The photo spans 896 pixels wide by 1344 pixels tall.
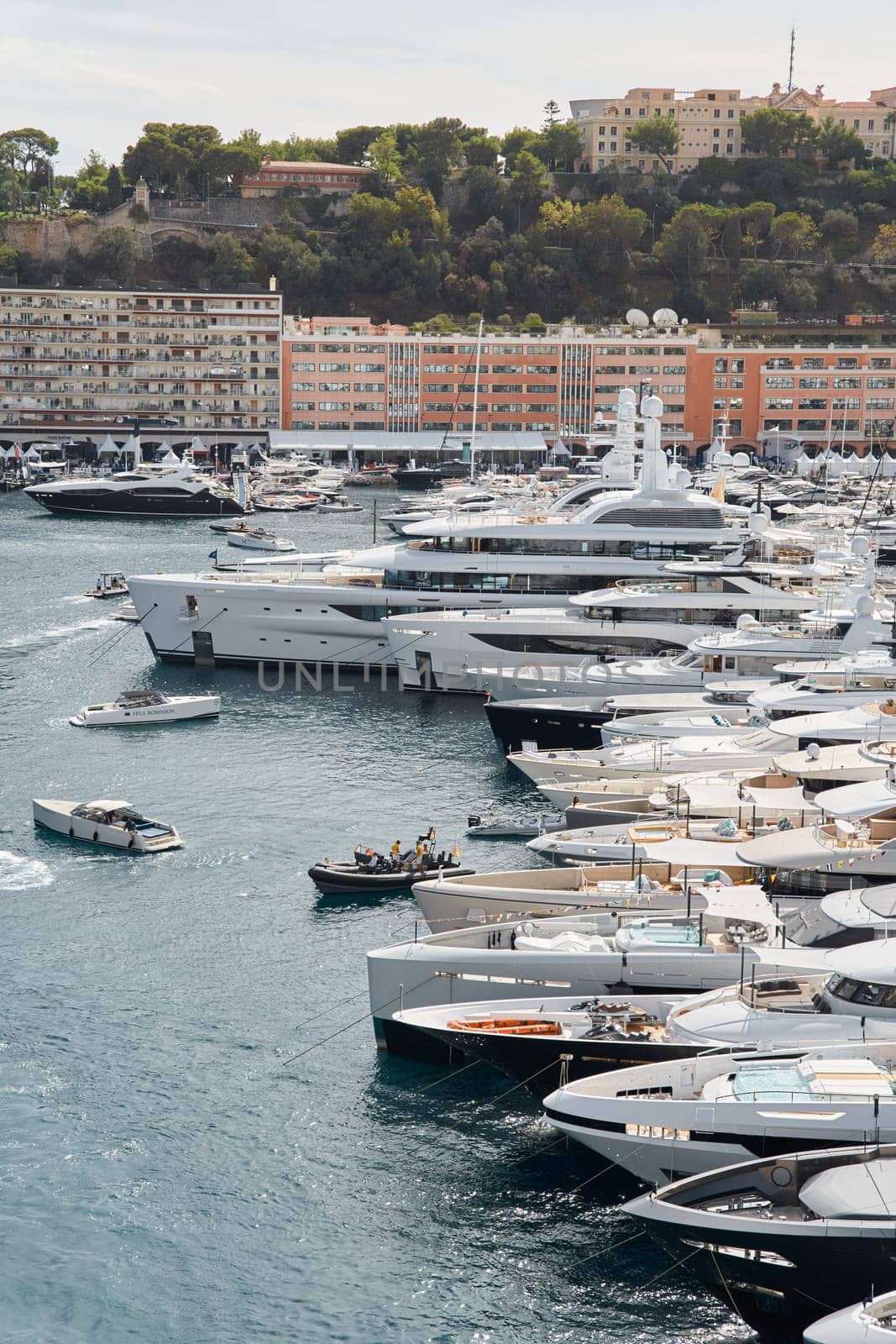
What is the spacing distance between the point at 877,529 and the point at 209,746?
37.2 m

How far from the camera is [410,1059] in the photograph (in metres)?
22.0

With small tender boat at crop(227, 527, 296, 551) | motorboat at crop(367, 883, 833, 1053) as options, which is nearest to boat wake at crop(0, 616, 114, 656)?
small tender boat at crop(227, 527, 296, 551)

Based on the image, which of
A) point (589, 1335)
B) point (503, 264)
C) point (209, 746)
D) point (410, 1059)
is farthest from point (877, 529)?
point (503, 264)

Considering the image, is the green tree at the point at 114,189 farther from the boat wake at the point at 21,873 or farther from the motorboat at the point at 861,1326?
the motorboat at the point at 861,1326

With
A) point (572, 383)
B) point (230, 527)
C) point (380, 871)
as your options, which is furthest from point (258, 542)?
point (572, 383)

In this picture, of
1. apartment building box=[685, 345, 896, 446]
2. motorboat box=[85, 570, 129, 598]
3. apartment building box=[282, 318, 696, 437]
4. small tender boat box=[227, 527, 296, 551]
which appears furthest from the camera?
apartment building box=[282, 318, 696, 437]

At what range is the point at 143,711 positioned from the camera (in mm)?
41219

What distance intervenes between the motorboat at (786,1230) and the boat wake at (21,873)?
15.6 metres

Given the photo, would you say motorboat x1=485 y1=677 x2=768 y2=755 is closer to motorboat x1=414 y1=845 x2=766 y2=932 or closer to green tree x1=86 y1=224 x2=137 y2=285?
motorboat x1=414 y1=845 x2=766 y2=932

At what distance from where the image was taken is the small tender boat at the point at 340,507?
3627 inches

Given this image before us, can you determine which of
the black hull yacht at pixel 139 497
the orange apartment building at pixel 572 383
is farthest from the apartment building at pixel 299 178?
the black hull yacht at pixel 139 497

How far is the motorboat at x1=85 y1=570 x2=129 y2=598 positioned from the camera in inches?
Answer: 2378

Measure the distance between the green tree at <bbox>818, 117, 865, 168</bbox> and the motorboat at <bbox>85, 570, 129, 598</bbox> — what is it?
109164 millimetres

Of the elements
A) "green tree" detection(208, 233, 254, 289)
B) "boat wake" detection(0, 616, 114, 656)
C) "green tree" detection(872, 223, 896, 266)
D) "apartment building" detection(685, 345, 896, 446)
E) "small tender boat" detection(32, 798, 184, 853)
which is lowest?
"small tender boat" detection(32, 798, 184, 853)
